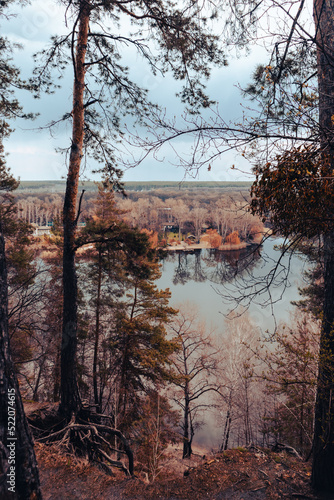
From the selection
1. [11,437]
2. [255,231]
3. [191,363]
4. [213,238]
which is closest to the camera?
[11,437]

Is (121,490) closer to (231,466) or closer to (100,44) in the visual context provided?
(231,466)

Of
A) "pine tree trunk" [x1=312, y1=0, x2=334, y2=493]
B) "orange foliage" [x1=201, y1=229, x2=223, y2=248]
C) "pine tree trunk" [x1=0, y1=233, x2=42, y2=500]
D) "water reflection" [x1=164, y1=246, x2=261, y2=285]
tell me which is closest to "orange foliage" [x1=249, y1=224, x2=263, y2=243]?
"pine tree trunk" [x1=312, y1=0, x2=334, y2=493]

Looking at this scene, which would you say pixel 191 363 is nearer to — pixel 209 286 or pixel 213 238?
pixel 209 286

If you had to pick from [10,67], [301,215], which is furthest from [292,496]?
[10,67]

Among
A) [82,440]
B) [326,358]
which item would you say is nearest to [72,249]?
[82,440]

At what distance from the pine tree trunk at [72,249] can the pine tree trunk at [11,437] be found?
228cm

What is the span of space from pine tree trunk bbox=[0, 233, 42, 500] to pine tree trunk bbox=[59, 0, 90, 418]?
2.28 m

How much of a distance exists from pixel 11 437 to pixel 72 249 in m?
2.85

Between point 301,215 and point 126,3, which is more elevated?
point 126,3

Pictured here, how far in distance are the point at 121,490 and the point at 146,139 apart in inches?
164

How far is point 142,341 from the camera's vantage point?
396 inches

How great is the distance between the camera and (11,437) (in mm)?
2086

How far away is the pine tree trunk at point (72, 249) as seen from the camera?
4.54 meters

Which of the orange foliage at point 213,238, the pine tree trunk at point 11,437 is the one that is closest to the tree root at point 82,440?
the pine tree trunk at point 11,437
